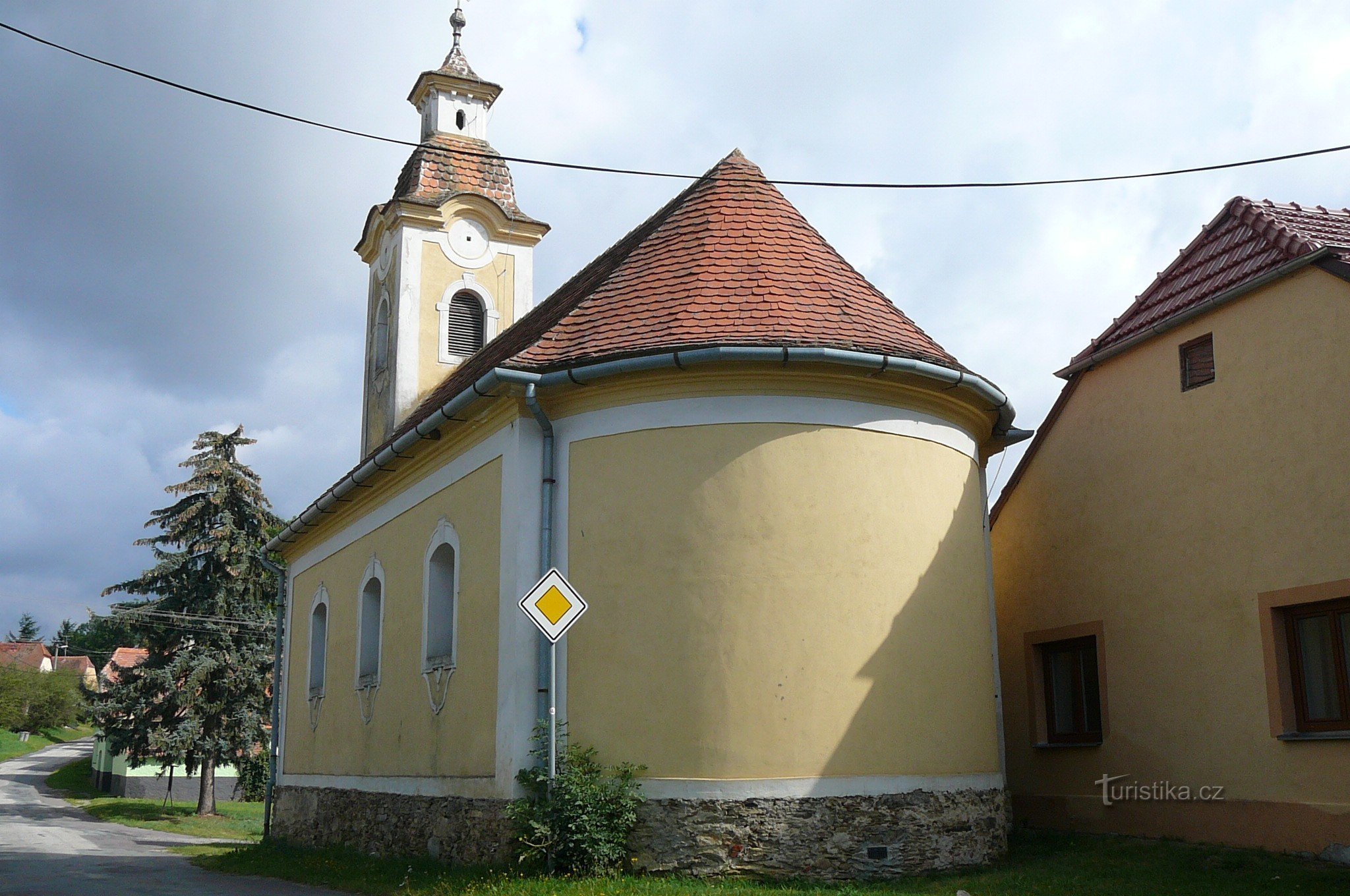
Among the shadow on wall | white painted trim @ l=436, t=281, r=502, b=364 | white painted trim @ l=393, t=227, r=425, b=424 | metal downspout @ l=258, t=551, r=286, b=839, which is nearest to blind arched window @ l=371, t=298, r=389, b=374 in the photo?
white painted trim @ l=393, t=227, r=425, b=424

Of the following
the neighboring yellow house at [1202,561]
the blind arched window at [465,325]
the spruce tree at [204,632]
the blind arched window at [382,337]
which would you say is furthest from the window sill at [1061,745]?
the spruce tree at [204,632]

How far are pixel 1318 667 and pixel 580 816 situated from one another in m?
6.92

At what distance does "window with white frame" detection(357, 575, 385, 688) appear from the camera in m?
17.4

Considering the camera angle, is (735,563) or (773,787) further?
(735,563)

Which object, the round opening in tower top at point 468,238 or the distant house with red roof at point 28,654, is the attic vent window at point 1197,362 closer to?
the round opening in tower top at point 468,238

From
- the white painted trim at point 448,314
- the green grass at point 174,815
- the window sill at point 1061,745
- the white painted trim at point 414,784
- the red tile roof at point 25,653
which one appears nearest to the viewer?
the white painted trim at point 414,784

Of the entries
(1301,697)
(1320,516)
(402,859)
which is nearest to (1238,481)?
(1320,516)

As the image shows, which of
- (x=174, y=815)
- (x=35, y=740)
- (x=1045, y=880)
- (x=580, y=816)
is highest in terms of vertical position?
(x=580, y=816)

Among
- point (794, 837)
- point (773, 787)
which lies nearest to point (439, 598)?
point (773, 787)

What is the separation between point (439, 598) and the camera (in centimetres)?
1473

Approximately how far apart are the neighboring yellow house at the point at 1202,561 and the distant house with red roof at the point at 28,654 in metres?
113

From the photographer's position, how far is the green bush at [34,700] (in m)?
83.0

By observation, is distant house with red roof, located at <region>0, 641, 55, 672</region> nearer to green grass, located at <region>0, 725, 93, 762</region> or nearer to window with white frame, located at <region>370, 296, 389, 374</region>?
green grass, located at <region>0, 725, 93, 762</region>

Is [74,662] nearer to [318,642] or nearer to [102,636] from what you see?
[102,636]
